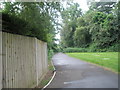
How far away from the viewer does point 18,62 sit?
17.2ft

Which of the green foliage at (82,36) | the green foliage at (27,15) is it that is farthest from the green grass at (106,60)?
the green foliage at (82,36)

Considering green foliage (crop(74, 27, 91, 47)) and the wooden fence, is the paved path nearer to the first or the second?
the wooden fence

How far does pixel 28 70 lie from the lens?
6.24 meters

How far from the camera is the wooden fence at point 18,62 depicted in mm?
4383

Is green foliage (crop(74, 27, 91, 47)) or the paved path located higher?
green foliage (crop(74, 27, 91, 47))

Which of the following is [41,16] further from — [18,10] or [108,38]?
[108,38]

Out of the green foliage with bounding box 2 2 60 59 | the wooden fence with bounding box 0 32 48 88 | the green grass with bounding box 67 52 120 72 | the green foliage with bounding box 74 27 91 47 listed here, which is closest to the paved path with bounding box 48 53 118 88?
the wooden fence with bounding box 0 32 48 88

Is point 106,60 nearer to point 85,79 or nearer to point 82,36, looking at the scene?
point 85,79

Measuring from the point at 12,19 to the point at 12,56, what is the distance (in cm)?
132

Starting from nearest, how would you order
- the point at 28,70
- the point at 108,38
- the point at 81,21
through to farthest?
the point at 28,70 < the point at 108,38 < the point at 81,21

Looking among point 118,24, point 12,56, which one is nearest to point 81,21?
point 118,24

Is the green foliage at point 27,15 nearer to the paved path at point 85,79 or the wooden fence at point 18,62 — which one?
the wooden fence at point 18,62

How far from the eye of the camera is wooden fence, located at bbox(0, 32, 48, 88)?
173 inches

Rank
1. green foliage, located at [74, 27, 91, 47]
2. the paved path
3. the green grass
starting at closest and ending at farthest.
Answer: the paved path → the green grass → green foliage, located at [74, 27, 91, 47]
